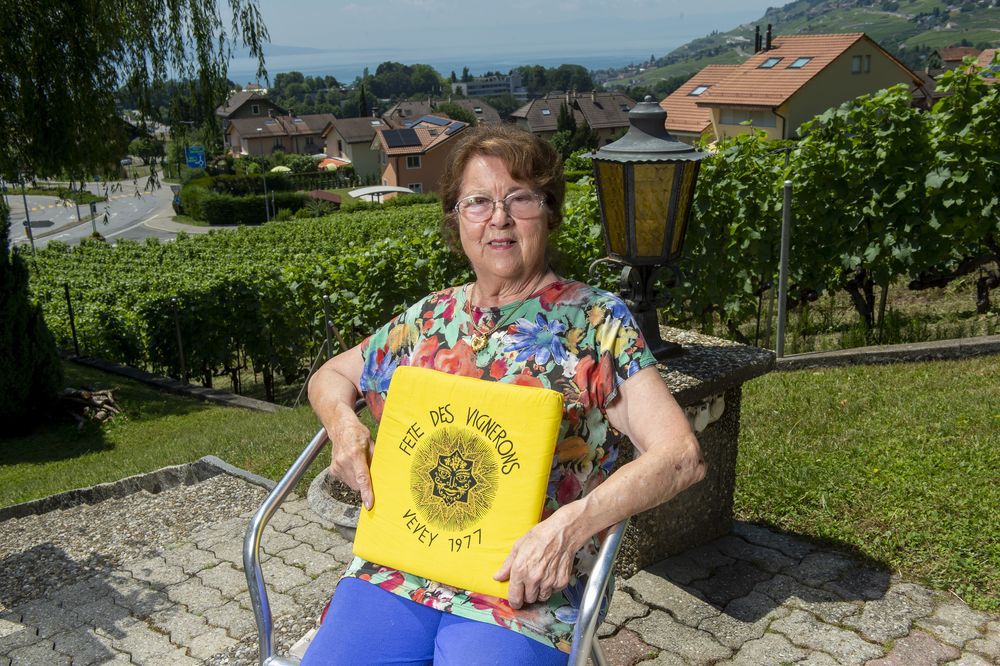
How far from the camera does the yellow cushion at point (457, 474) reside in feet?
5.99

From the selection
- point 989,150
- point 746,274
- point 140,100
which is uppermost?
point 140,100

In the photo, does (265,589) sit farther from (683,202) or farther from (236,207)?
(236,207)

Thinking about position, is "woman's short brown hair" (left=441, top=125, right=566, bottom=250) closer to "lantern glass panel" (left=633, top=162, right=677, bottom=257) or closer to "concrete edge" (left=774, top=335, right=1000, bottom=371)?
"lantern glass panel" (left=633, top=162, right=677, bottom=257)

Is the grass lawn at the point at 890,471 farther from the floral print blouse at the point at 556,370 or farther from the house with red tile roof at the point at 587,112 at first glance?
the house with red tile roof at the point at 587,112

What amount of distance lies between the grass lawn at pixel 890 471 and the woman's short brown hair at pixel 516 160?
1.84 meters

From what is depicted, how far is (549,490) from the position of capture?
1.98 meters

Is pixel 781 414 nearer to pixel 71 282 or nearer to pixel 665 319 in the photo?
pixel 665 319

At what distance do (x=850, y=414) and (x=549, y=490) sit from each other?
3036mm

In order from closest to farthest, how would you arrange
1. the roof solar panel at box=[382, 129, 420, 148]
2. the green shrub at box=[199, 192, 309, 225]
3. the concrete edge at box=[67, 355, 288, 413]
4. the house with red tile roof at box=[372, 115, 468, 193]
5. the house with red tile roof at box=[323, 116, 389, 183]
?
the concrete edge at box=[67, 355, 288, 413], the green shrub at box=[199, 192, 309, 225], the house with red tile roof at box=[372, 115, 468, 193], the roof solar panel at box=[382, 129, 420, 148], the house with red tile roof at box=[323, 116, 389, 183]

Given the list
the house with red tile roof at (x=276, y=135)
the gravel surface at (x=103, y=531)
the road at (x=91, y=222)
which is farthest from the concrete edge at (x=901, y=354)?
the house with red tile roof at (x=276, y=135)

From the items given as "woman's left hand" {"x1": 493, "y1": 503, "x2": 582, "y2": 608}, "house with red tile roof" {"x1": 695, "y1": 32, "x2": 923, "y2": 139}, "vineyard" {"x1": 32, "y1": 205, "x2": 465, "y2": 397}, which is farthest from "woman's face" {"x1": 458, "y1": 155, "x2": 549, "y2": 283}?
"house with red tile roof" {"x1": 695, "y1": 32, "x2": 923, "y2": 139}

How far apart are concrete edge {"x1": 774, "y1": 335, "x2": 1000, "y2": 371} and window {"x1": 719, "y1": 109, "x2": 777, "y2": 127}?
38.2m

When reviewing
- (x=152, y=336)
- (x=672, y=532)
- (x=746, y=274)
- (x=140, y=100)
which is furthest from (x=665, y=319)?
(x=152, y=336)

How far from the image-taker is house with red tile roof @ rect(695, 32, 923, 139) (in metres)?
41.3
